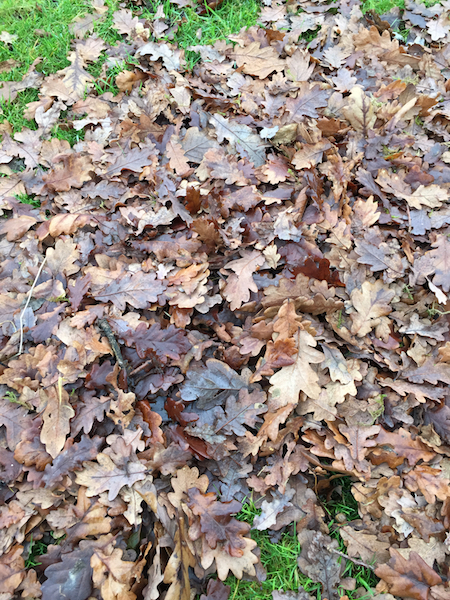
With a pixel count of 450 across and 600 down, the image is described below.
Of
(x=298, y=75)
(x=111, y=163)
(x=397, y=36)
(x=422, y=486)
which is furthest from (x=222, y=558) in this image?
(x=397, y=36)

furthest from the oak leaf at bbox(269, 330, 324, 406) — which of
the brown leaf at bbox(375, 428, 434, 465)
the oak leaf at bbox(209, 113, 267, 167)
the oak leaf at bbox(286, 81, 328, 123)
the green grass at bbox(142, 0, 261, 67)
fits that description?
the green grass at bbox(142, 0, 261, 67)

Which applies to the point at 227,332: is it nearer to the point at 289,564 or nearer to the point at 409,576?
the point at 289,564

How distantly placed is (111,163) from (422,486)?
103 inches

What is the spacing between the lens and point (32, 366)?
2.23 metres

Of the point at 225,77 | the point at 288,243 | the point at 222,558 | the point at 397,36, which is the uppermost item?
the point at 397,36

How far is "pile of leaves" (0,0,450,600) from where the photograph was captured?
1898 mm

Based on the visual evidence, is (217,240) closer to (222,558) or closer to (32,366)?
(32,366)

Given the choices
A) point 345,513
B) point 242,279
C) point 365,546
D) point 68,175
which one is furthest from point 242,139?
point 365,546

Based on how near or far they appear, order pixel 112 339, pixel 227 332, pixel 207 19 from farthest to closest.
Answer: pixel 207 19, pixel 227 332, pixel 112 339

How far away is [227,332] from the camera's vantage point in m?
2.32

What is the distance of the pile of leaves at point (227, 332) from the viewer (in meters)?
1.90

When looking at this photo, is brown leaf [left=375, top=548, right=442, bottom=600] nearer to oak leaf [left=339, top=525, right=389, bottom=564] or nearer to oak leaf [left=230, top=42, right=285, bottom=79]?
oak leaf [left=339, top=525, right=389, bottom=564]

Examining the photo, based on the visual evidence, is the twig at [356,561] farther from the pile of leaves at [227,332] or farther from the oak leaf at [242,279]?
the oak leaf at [242,279]

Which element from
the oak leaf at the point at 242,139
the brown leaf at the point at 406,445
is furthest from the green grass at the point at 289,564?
the oak leaf at the point at 242,139
